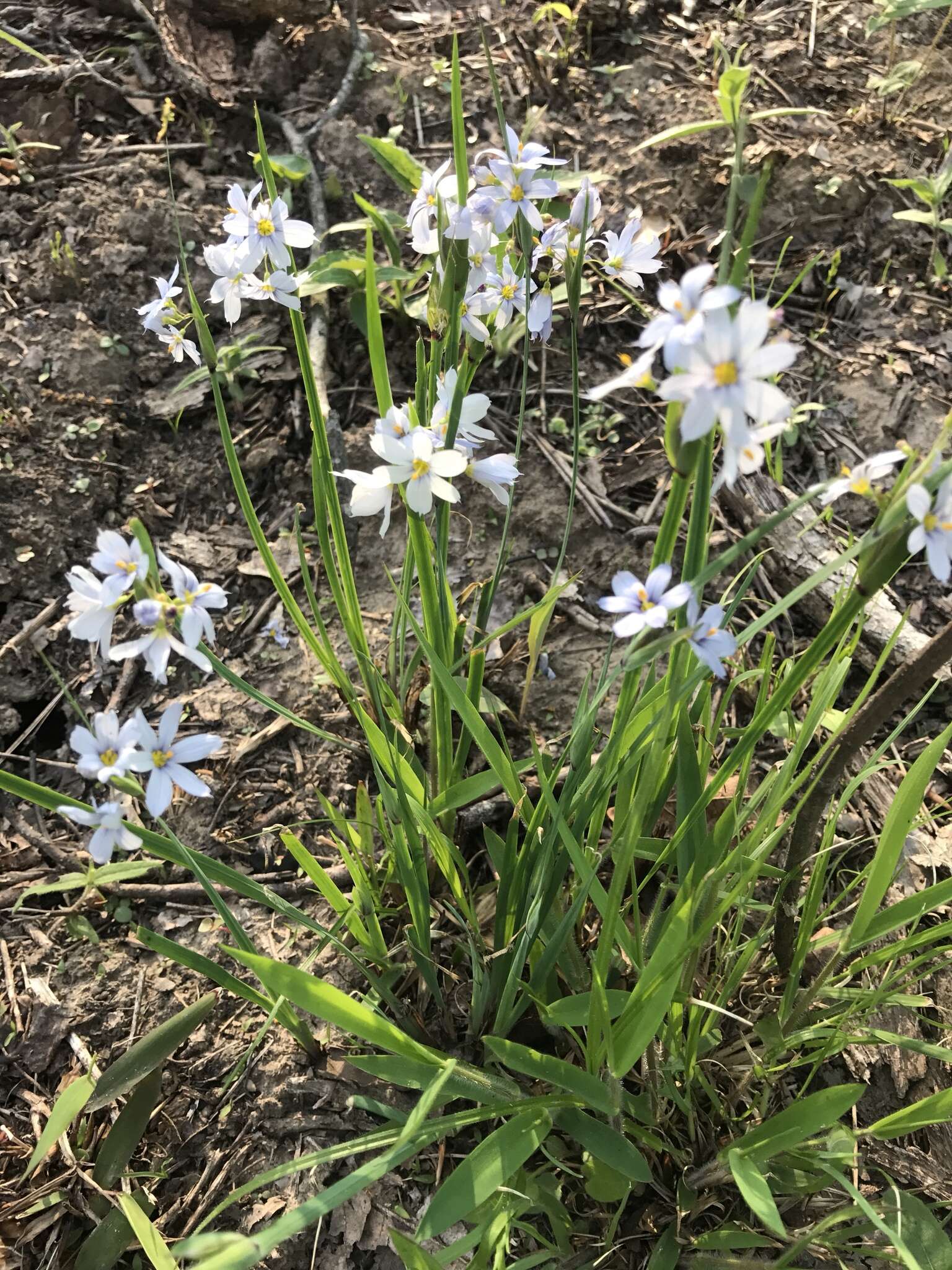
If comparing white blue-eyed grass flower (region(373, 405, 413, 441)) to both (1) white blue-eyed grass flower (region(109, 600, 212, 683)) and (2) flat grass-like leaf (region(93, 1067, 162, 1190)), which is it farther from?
(2) flat grass-like leaf (region(93, 1067, 162, 1190))

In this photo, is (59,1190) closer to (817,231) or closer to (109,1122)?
(109,1122)

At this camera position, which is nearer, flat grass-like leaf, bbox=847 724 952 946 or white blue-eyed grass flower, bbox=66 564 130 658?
white blue-eyed grass flower, bbox=66 564 130 658

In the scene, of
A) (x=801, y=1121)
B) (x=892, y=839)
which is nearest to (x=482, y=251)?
(x=892, y=839)

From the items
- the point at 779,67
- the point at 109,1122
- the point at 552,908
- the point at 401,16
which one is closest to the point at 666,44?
the point at 779,67

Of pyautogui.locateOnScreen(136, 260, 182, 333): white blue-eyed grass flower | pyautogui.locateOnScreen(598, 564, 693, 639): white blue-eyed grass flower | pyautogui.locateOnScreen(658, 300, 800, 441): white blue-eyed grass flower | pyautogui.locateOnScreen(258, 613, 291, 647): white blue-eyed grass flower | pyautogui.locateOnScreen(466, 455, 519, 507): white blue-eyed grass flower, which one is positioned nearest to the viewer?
pyautogui.locateOnScreen(658, 300, 800, 441): white blue-eyed grass flower

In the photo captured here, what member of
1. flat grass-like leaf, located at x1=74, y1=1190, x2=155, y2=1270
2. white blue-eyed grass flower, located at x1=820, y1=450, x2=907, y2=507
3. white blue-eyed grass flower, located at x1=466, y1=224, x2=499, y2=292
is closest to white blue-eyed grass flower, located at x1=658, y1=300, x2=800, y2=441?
white blue-eyed grass flower, located at x1=820, y1=450, x2=907, y2=507

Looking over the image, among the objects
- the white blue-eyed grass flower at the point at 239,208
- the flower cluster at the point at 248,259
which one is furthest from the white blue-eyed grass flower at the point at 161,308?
the white blue-eyed grass flower at the point at 239,208

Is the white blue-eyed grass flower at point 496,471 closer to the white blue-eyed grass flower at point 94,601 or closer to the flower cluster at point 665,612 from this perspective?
the flower cluster at point 665,612

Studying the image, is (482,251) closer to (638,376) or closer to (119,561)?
(638,376)
